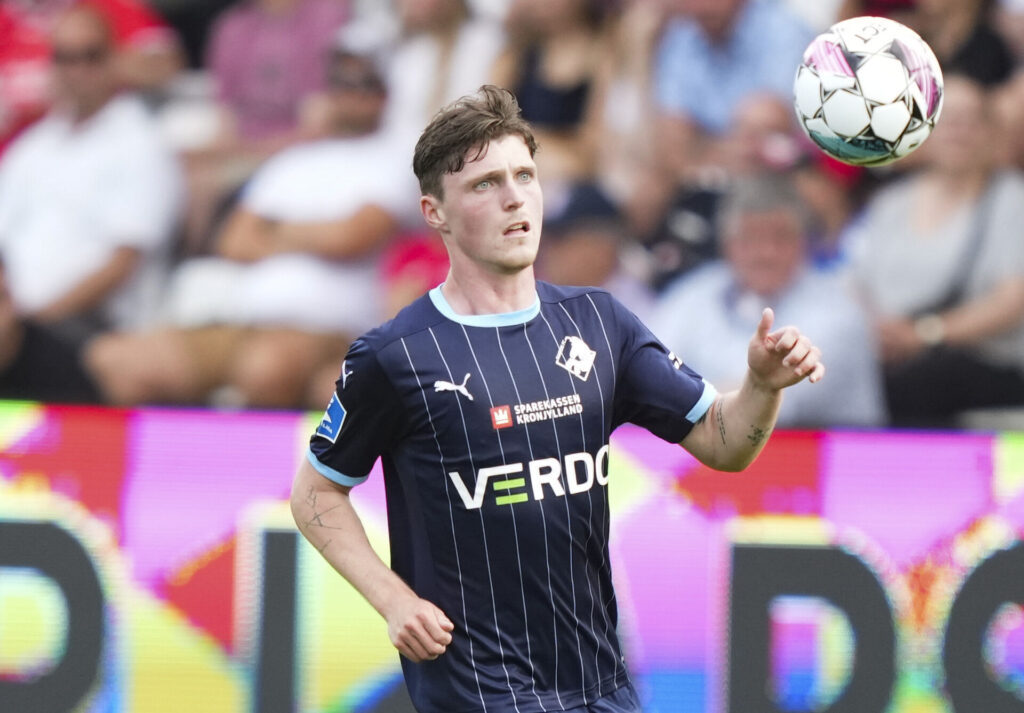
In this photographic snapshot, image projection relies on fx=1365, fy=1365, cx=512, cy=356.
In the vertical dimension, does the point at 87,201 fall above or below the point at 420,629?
above

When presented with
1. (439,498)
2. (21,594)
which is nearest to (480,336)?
(439,498)

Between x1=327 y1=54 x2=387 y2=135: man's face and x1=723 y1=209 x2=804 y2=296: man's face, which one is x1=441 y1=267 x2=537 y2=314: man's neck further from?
x1=327 y1=54 x2=387 y2=135: man's face

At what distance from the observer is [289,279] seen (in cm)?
784

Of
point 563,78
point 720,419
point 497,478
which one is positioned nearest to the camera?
point 497,478

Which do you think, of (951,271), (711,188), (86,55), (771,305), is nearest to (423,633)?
(771,305)

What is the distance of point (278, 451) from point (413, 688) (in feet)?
9.06

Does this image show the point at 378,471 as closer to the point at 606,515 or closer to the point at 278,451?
the point at 278,451

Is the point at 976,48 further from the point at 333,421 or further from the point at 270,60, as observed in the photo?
the point at 333,421

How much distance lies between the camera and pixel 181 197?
8172 mm

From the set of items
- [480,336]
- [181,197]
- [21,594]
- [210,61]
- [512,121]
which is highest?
[210,61]

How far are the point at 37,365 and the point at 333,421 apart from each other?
15.7ft

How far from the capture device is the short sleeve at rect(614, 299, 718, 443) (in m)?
3.80

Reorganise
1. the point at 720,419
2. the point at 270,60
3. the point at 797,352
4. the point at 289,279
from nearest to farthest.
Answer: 1. the point at 797,352
2. the point at 720,419
3. the point at 289,279
4. the point at 270,60

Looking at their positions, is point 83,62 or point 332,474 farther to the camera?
point 83,62
